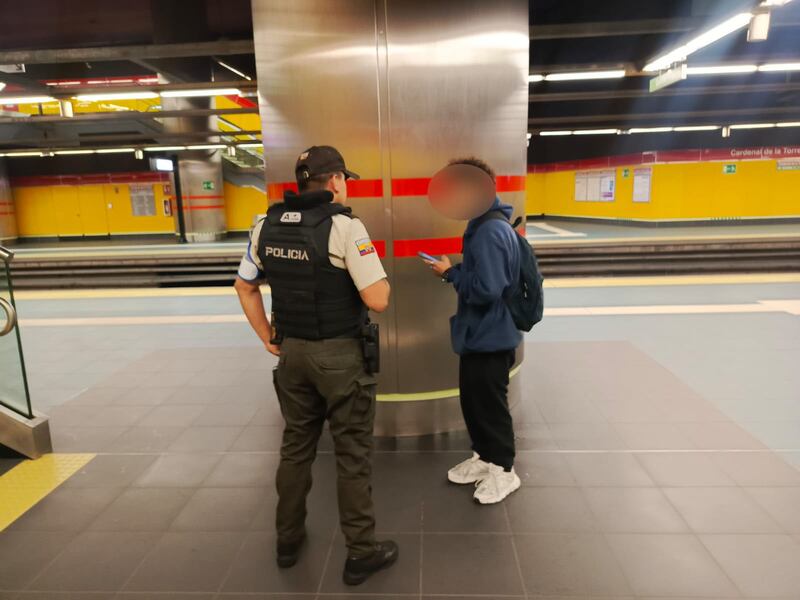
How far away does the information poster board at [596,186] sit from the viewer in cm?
1652

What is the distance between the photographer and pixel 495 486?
2744 millimetres

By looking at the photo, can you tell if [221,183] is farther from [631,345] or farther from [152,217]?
[631,345]

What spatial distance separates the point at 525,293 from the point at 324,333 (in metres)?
1.05

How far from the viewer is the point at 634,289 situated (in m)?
8.30

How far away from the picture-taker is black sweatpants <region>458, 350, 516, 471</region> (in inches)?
104

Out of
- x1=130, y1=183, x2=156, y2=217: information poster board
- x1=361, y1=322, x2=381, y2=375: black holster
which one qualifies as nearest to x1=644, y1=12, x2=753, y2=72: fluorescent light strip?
x1=361, y1=322, x2=381, y2=375: black holster

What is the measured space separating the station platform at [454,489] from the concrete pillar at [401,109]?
92 cm

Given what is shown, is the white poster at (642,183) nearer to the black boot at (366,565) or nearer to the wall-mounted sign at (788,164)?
the wall-mounted sign at (788,164)

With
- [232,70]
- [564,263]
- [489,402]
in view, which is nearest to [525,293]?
[489,402]

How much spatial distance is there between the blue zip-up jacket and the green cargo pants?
63 centimetres

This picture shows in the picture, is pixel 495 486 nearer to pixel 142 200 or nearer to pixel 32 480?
pixel 32 480

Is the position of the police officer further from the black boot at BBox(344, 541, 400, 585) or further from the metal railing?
the metal railing

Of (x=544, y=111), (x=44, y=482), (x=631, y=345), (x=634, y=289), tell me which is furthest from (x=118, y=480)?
(x=544, y=111)

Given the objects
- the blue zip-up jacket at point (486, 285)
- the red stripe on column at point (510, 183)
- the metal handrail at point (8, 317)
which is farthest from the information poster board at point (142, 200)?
the blue zip-up jacket at point (486, 285)
